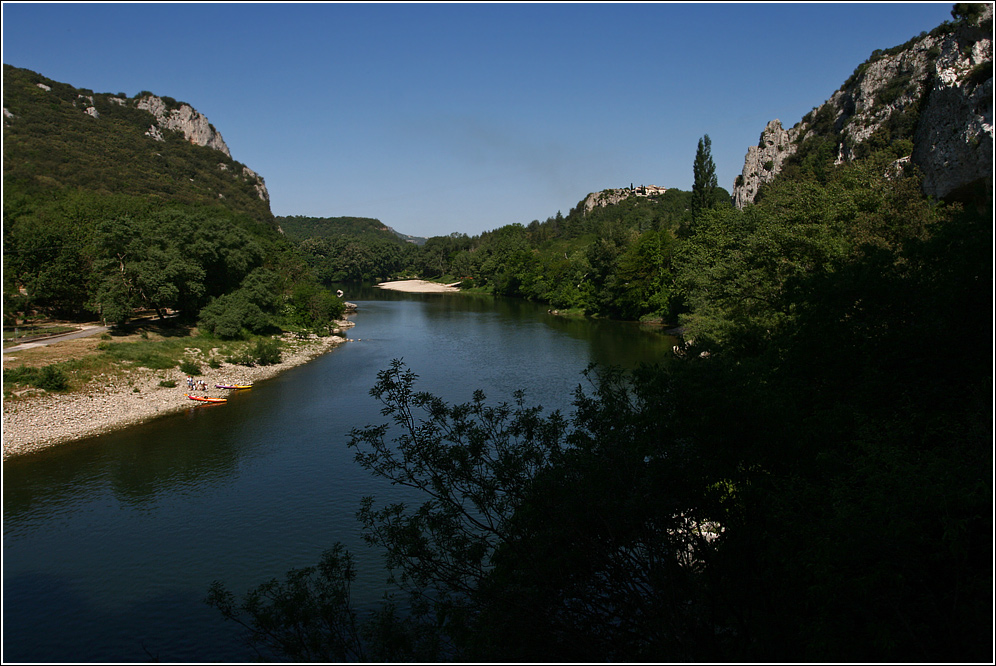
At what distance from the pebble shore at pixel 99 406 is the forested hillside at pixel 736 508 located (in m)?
15.8

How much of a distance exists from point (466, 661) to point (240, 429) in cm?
2020

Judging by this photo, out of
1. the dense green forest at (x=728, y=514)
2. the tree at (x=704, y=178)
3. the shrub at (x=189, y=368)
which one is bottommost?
the shrub at (x=189, y=368)

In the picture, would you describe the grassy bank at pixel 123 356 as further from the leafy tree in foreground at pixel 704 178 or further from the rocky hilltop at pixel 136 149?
the leafy tree in foreground at pixel 704 178

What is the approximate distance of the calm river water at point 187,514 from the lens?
12.5m

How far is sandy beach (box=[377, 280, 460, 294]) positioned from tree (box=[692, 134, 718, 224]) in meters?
50.4

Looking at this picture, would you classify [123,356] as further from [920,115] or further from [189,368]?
[920,115]

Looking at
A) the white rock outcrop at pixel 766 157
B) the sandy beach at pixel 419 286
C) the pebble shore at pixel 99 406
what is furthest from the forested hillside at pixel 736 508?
the sandy beach at pixel 419 286

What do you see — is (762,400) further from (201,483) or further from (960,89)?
(960,89)

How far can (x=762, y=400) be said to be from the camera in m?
8.83

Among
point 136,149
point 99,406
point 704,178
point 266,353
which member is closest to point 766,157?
point 704,178

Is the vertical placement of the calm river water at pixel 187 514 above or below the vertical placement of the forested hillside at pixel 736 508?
below

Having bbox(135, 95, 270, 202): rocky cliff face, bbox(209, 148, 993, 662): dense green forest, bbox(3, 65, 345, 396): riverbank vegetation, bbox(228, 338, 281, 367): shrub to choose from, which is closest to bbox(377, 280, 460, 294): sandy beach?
bbox(135, 95, 270, 202): rocky cliff face

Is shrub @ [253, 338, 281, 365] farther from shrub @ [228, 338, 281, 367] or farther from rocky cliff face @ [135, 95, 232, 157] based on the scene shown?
rocky cliff face @ [135, 95, 232, 157]

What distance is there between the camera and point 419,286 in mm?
115875
